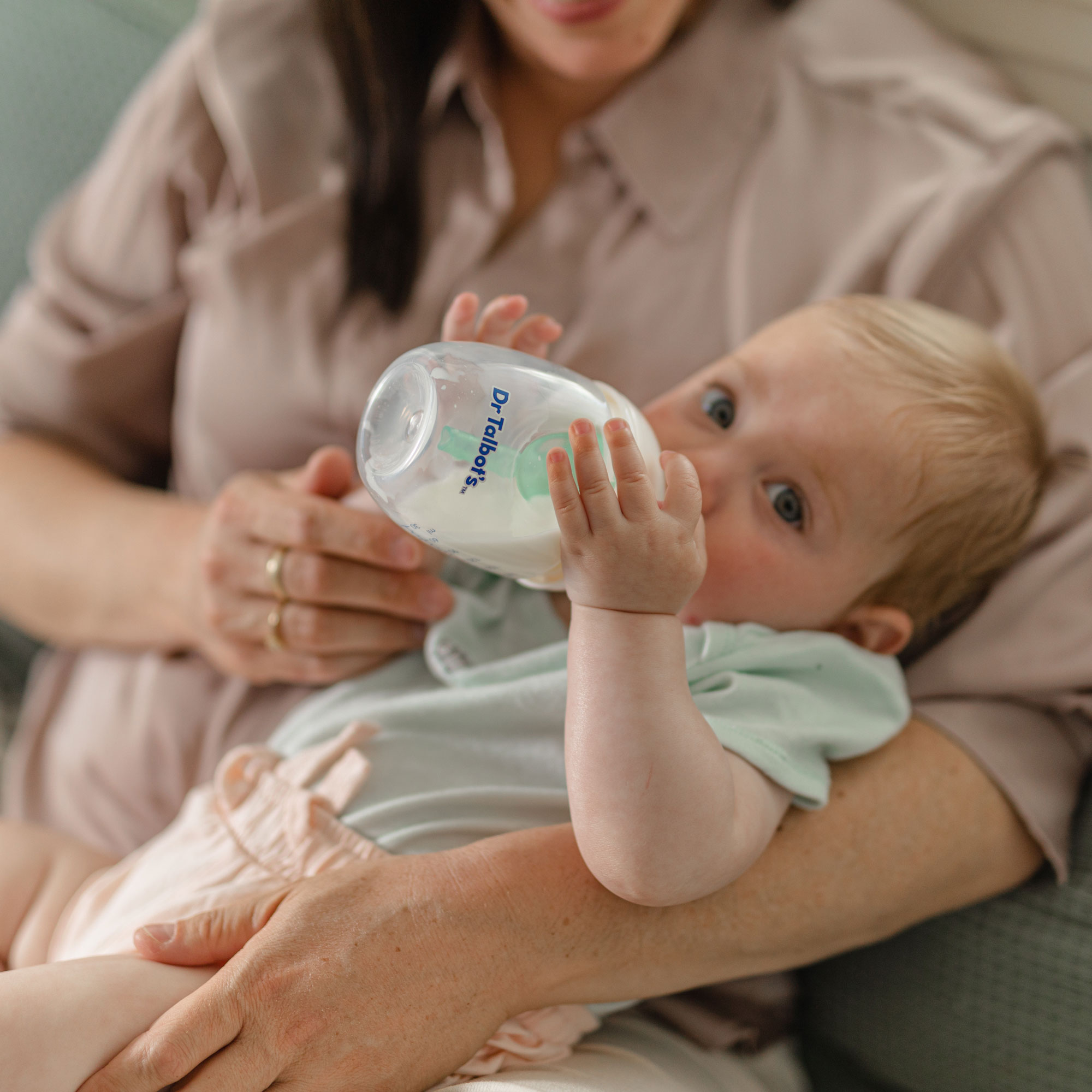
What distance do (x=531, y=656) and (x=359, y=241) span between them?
553 mm

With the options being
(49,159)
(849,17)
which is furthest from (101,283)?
(849,17)

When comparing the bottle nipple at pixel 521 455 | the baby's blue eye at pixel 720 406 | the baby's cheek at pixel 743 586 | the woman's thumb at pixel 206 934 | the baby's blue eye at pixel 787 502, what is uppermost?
the bottle nipple at pixel 521 455

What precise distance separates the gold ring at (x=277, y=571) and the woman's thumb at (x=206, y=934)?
33 centimetres

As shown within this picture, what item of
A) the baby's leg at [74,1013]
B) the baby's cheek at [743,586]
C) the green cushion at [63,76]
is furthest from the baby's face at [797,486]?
the green cushion at [63,76]

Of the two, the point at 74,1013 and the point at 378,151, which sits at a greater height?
the point at 378,151

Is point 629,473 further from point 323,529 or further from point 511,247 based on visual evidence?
point 511,247

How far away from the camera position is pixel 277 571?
101 cm

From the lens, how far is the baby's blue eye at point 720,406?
0.95 meters

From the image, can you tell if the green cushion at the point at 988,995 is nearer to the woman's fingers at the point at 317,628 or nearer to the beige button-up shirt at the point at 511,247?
the beige button-up shirt at the point at 511,247

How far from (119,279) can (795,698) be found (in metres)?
Result: 1.03

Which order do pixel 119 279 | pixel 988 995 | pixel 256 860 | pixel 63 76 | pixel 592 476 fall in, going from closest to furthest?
pixel 592 476
pixel 256 860
pixel 988 995
pixel 119 279
pixel 63 76

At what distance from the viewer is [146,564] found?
119 centimetres

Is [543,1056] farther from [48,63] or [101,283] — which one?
[48,63]

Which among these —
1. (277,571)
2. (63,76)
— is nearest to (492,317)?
(277,571)
